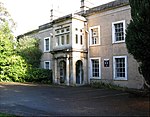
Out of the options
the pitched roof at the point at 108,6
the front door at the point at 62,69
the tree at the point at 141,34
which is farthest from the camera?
the front door at the point at 62,69

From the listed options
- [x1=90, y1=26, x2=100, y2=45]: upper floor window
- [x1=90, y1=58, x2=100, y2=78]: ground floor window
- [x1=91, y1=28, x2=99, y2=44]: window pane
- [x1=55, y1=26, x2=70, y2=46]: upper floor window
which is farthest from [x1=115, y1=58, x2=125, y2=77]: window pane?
[x1=55, y1=26, x2=70, y2=46]: upper floor window

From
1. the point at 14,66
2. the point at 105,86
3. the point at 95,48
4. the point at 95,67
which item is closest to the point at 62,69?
the point at 95,67

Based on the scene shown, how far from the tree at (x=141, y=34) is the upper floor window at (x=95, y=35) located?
8.88m

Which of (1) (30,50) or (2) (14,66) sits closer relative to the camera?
(2) (14,66)

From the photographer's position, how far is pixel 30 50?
30.4 m

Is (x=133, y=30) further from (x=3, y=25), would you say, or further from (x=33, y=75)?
(x=3, y=25)

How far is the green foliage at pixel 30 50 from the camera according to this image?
98.2 feet

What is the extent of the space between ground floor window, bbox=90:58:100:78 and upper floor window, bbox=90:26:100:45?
166 cm

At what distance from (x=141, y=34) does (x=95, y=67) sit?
10.4 m

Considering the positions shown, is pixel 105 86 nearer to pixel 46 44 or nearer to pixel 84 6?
pixel 84 6

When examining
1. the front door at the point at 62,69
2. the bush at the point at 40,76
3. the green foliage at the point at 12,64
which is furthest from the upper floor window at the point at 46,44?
the front door at the point at 62,69

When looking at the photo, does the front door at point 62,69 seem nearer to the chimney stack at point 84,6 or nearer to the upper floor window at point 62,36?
the upper floor window at point 62,36

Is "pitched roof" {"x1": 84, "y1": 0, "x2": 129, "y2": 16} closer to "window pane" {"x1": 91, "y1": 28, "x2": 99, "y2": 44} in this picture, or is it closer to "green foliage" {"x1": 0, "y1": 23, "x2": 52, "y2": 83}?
"window pane" {"x1": 91, "y1": 28, "x2": 99, "y2": 44}

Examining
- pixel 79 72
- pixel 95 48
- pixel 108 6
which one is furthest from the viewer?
pixel 79 72
